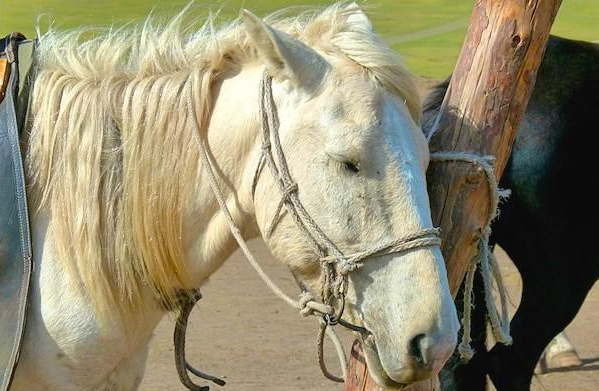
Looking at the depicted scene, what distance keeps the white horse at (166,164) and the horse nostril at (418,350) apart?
3.4 inches

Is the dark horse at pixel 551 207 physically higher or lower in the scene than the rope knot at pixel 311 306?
lower

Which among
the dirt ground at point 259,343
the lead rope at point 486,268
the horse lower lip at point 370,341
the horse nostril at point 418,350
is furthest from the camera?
the dirt ground at point 259,343

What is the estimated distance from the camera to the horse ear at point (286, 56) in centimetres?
227

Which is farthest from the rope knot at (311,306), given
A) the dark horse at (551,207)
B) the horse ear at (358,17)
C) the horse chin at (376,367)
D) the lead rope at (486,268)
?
the dark horse at (551,207)

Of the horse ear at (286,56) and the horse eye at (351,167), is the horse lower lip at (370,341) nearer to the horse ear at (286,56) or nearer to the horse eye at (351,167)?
the horse eye at (351,167)

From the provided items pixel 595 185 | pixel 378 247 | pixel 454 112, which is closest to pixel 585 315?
pixel 595 185

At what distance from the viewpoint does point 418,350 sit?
2.21 metres

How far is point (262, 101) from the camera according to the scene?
7.83ft

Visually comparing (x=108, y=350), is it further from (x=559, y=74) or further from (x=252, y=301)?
(x=252, y=301)

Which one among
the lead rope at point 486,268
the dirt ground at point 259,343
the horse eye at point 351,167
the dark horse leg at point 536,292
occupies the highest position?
the horse eye at point 351,167

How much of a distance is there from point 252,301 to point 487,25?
3.61 meters

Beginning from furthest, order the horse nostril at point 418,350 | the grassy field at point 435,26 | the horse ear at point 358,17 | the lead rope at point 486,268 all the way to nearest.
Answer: the grassy field at point 435,26
the lead rope at point 486,268
the horse ear at point 358,17
the horse nostril at point 418,350

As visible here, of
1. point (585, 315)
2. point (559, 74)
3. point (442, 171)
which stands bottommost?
point (585, 315)

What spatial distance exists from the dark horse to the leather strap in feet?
7.41
